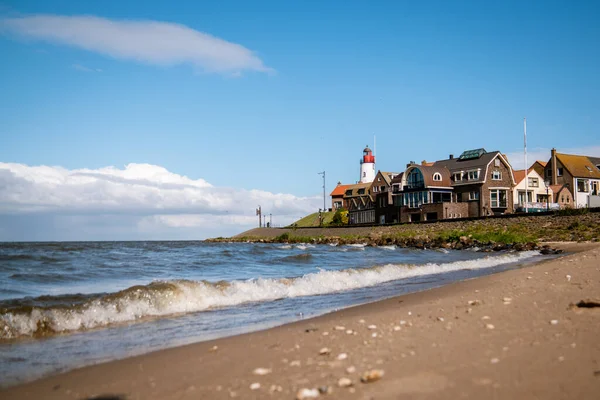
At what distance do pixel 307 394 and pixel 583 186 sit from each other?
81.1 metres

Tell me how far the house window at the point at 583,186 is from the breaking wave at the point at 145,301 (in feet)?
221

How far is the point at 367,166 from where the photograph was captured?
121m

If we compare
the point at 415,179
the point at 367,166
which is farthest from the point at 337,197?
the point at 415,179

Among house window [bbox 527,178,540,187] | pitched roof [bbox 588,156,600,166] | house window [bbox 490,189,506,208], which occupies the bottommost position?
house window [bbox 490,189,506,208]

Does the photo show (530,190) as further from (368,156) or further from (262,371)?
(262,371)

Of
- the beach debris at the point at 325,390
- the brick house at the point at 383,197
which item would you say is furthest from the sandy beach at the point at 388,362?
the brick house at the point at 383,197

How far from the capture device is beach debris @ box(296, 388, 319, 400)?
437 centimetres

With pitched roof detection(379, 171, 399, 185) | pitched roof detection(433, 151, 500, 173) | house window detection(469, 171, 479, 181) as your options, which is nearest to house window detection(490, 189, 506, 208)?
house window detection(469, 171, 479, 181)

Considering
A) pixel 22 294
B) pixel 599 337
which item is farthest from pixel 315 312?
pixel 22 294

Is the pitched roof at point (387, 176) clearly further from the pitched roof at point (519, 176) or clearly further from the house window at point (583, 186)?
the house window at point (583, 186)

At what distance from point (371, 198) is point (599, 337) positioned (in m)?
82.4

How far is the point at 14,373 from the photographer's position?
646cm

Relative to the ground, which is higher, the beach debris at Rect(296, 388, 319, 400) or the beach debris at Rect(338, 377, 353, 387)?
the beach debris at Rect(338, 377, 353, 387)

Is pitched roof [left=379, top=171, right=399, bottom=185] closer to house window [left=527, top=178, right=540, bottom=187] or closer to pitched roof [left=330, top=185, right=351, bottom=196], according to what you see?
house window [left=527, top=178, right=540, bottom=187]
